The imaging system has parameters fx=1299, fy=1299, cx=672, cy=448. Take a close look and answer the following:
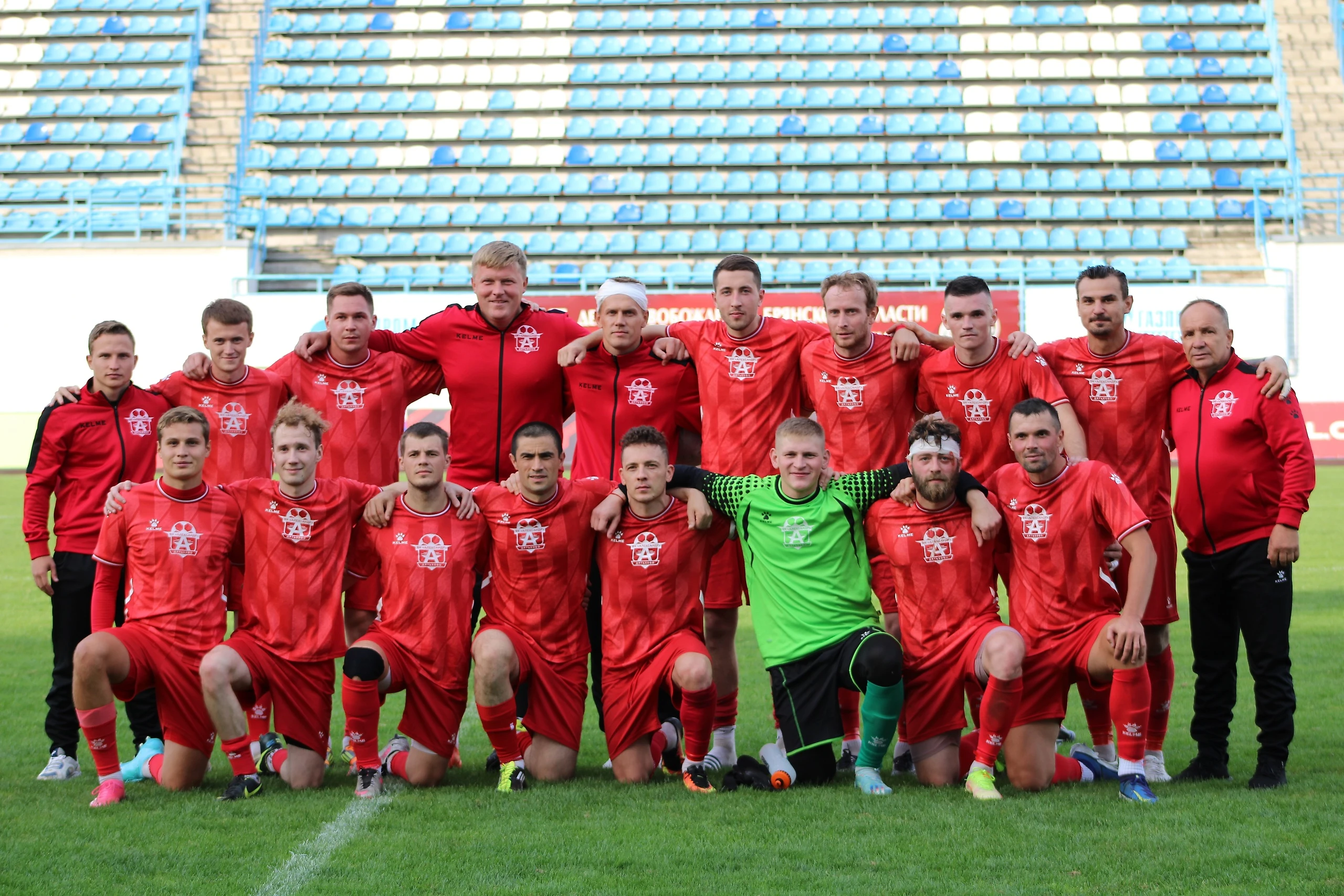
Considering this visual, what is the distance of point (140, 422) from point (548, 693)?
218cm

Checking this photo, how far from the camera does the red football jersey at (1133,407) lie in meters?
5.34

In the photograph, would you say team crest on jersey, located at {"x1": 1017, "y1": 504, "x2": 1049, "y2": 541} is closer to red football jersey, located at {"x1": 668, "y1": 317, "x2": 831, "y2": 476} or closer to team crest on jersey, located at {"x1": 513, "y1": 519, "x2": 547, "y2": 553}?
red football jersey, located at {"x1": 668, "y1": 317, "x2": 831, "y2": 476}

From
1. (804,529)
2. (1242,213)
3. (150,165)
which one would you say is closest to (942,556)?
(804,529)

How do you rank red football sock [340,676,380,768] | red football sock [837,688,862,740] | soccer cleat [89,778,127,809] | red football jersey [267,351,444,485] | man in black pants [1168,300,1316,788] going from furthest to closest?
red football jersey [267,351,444,485]
red football sock [837,688,862,740]
man in black pants [1168,300,1316,788]
red football sock [340,676,380,768]
soccer cleat [89,778,127,809]

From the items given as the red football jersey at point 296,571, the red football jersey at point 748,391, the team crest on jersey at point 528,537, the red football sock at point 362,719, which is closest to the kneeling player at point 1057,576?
the red football jersey at point 748,391

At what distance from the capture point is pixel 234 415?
579 cm

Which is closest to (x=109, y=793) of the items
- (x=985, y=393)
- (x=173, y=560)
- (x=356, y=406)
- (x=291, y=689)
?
(x=291, y=689)

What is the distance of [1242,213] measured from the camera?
21703 millimetres

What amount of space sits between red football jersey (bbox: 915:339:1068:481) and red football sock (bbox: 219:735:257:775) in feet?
9.96

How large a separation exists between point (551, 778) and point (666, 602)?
83 centimetres

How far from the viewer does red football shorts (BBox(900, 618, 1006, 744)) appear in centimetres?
490

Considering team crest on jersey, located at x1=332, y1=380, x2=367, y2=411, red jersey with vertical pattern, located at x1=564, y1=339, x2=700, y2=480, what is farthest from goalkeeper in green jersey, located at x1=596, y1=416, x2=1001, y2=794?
team crest on jersey, located at x1=332, y1=380, x2=367, y2=411

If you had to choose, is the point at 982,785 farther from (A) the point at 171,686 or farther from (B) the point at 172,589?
(B) the point at 172,589

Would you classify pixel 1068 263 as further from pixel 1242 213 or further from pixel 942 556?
pixel 942 556
